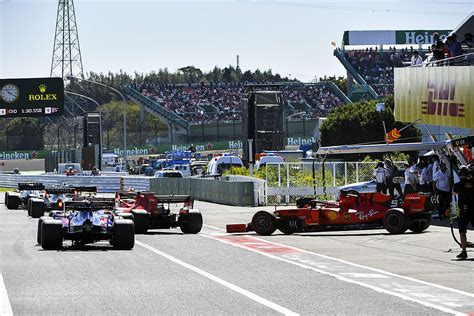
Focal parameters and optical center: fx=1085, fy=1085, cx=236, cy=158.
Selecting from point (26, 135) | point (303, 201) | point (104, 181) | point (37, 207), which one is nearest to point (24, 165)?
point (26, 135)

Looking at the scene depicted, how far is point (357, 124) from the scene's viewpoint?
71.1 m

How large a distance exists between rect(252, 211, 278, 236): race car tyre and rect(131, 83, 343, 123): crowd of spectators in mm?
81732

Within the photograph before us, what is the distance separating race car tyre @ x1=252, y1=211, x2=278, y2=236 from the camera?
24938 mm

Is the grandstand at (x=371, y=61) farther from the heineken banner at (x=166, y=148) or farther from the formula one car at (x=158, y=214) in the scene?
the formula one car at (x=158, y=214)

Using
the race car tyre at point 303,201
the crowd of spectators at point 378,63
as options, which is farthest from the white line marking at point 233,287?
the crowd of spectators at point 378,63

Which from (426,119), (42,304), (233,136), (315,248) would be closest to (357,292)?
(42,304)

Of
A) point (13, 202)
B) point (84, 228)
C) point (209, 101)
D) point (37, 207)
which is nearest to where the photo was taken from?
point (84, 228)

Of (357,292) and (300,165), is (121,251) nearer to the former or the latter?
(357,292)

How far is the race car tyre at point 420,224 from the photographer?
25028 millimetres

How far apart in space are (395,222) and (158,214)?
564 cm

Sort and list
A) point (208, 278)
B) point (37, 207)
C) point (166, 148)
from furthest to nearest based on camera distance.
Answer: point (166, 148)
point (37, 207)
point (208, 278)

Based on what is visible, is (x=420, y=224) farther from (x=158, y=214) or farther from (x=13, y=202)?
(x=13, y=202)

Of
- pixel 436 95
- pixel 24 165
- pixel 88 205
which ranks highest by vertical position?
pixel 436 95

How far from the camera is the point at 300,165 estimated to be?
44.1 metres
